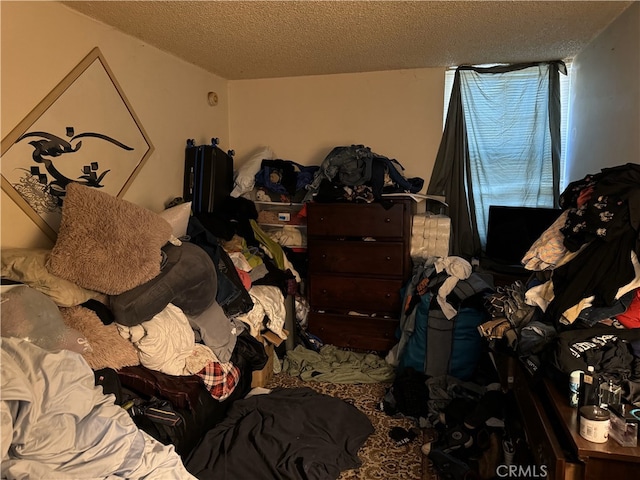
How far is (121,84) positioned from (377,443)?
2384 mm

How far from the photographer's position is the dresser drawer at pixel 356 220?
10.3 ft

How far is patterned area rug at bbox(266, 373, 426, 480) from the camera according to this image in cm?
217

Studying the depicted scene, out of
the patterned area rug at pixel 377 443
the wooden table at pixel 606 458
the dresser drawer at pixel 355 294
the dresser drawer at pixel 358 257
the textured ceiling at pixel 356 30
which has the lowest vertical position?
the patterned area rug at pixel 377 443

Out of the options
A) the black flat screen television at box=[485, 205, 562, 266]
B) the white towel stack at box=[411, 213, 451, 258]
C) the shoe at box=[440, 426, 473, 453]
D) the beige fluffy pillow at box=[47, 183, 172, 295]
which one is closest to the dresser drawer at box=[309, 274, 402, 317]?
the white towel stack at box=[411, 213, 451, 258]

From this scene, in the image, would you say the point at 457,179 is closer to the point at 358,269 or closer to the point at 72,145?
the point at 358,269

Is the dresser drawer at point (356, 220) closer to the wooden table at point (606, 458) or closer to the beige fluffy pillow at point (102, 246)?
the beige fluffy pillow at point (102, 246)

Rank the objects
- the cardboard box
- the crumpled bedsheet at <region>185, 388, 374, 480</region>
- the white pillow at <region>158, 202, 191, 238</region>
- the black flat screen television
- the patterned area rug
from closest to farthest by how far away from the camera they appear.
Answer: the crumpled bedsheet at <region>185, 388, 374, 480</region> → the patterned area rug → the white pillow at <region>158, 202, 191, 238</region> → the cardboard box → the black flat screen television

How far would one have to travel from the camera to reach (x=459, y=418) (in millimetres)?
2348

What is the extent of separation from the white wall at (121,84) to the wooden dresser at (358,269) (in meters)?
1.04

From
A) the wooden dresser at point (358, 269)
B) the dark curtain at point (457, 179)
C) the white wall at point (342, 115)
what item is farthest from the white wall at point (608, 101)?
the wooden dresser at point (358, 269)

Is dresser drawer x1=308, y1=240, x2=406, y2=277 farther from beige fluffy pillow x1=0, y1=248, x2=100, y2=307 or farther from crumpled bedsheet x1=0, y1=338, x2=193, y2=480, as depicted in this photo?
crumpled bedsheet x1=0, y1=338, x2=193, y2=480

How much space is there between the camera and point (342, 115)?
361cm

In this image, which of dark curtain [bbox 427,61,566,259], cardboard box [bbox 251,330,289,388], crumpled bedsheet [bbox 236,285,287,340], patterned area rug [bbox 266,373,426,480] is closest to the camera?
patterned area rug [bbox 266,373,426,480]

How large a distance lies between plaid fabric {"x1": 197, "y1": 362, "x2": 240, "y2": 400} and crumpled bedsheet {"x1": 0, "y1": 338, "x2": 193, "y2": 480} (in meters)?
0.59
